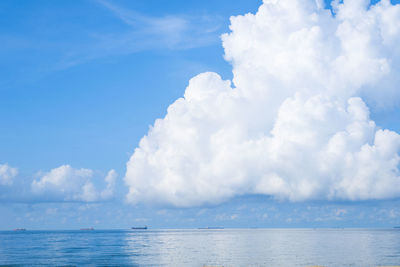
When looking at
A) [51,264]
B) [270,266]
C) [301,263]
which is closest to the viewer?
[270,266]

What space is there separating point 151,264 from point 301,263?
39.7 m

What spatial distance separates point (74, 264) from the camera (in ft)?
359

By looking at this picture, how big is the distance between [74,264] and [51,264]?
22.2ft

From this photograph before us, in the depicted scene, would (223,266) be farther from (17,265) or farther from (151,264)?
(17,265)

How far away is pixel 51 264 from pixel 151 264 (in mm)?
28158

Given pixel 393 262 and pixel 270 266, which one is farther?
pixel 393 262

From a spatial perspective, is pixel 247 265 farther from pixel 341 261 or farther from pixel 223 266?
pixel 341 261

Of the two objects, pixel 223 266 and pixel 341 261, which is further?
pixel 341 261

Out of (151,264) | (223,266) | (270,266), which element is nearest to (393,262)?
(270,266)

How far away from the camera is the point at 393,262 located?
105688 millimetres

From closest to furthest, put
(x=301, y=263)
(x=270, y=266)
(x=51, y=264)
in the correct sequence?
(x=270, y=266), (x=301, y=263), (x=51, y=264)

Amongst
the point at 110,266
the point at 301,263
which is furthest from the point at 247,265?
the point at 110,266

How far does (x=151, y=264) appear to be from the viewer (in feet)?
354

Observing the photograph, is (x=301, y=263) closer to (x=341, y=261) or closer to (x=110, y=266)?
(x=341, y=261)
